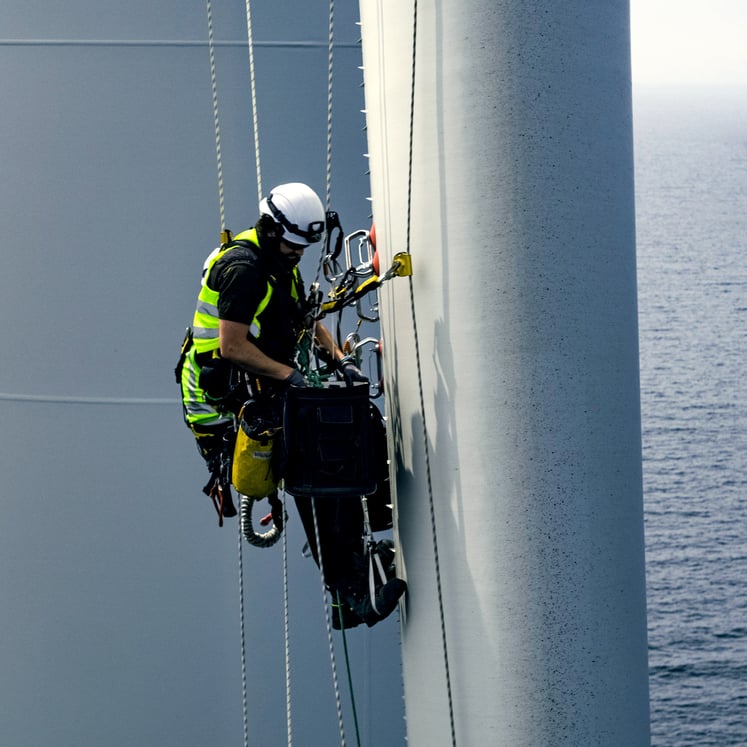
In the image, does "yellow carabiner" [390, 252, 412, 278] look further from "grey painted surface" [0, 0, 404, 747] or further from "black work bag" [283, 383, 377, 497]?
"grey painted surface" [0, 0, 404, 747]

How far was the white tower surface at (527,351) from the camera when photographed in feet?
9.30

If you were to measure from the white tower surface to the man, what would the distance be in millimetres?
600

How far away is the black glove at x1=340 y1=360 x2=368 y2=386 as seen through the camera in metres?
3.64

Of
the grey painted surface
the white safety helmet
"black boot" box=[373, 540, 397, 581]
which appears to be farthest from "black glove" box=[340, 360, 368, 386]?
the grey painted surface

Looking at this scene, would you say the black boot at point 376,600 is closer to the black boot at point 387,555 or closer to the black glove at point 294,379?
the black boot at point 387,555

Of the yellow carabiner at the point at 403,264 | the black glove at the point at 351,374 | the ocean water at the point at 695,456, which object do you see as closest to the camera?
the yellow carabiner at the point at 403,264

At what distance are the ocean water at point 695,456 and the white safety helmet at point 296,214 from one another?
23682 mm

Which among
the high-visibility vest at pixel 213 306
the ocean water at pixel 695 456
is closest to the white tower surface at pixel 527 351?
the high-visibility vest at pixel 213 306

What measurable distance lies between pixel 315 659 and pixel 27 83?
3.12 meters

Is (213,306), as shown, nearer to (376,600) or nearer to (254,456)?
(254,456)

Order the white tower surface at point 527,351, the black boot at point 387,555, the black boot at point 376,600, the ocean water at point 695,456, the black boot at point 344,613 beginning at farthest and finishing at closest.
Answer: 1. the ocean water at point 695,456
2. the black boot at point 344,613
3. the black boot at point 387,555
4. the black boot at point 376,600
5. the white tower surface at point 527,351

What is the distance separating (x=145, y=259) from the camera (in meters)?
6.06

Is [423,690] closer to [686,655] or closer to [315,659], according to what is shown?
[315,659]

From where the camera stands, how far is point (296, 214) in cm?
375
